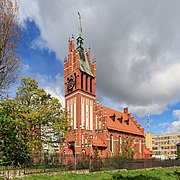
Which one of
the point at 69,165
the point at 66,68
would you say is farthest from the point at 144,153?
the point at 69,165

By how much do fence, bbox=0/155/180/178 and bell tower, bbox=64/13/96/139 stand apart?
10726 mm

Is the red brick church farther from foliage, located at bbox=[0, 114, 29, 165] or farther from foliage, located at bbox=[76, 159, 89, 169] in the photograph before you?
foliage, located at bbox=[0, 114, 29, 165]

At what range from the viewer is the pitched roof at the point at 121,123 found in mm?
44775

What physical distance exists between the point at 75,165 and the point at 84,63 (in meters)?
24.6

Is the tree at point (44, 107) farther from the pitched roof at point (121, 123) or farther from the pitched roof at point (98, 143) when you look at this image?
the pitched roof at point (121, 123)

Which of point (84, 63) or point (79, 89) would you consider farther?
point (84, 63)

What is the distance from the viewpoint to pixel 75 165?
78.0 feet

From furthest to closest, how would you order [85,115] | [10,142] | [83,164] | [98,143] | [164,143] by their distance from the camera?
1. [164,143]
2. [85,115]
3. [98,143]
4. [83,164]
5. [10,142]

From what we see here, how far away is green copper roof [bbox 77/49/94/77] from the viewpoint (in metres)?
43.4

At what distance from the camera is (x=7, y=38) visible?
45.8ft

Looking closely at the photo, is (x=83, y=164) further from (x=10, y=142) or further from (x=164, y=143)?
(x=164, y=143)

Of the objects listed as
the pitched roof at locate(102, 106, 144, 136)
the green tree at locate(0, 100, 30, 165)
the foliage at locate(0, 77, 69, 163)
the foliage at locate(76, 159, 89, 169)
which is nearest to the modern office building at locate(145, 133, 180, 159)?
the pitched roof at locate(102, 106, 144, 136)

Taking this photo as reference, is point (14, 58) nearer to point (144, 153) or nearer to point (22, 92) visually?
point (22, 92)

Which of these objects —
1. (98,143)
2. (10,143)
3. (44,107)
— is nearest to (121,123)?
(98,143)
